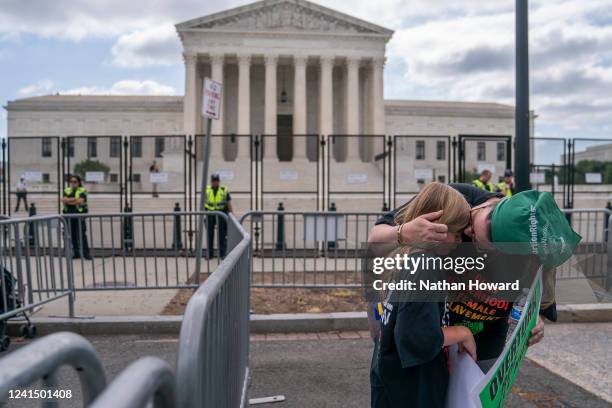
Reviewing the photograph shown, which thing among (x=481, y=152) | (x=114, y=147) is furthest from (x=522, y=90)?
(x=114, y=147)

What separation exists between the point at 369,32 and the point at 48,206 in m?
37.0

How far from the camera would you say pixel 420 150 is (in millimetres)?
18328

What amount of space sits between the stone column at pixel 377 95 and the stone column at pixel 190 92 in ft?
56.2

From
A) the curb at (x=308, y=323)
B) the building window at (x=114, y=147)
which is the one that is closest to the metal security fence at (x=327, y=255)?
the curb at (x=308, y=323)

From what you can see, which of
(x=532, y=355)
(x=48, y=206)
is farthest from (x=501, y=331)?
(x=48, y=206)

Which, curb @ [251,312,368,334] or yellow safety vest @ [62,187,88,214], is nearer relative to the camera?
curb @ [251,312,368,334]

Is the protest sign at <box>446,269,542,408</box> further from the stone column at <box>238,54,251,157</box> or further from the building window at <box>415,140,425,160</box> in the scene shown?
the stone column at <box>238,54,251,157</box>

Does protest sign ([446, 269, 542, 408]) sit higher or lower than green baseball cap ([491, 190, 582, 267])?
lower

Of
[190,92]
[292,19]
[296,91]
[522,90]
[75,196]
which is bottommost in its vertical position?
[75,196]

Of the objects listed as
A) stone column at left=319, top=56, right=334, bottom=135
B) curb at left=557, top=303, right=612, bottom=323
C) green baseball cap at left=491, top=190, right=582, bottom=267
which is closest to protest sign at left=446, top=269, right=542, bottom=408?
green baseball cap at left=491, top=190, right=582, bottom=267

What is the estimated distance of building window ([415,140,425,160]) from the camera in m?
17.8

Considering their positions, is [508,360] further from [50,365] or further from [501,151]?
[501,151]

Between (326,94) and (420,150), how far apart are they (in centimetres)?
3135

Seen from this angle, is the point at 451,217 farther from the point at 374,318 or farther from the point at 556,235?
the point at 374,318
